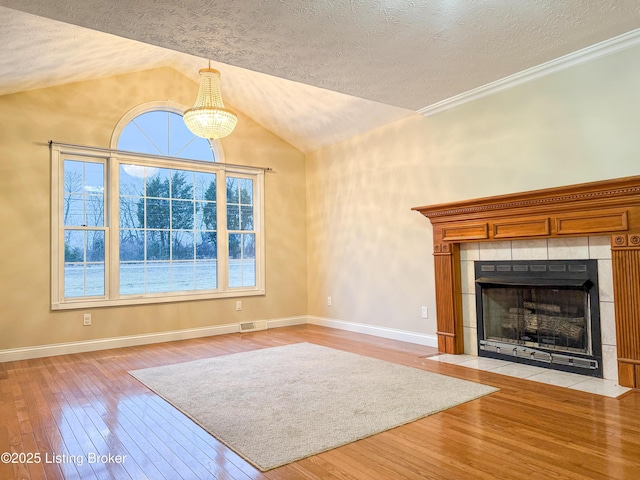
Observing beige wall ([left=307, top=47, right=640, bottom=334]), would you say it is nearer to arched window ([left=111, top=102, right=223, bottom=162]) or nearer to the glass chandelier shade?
arched window ([left=111, top=102, right=223, bottom=162])

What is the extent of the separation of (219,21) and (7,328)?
392 cm

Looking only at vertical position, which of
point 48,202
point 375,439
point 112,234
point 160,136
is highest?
point 160,136

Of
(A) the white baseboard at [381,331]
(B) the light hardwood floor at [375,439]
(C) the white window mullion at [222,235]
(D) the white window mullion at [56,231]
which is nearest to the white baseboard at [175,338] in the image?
(A) the white baseboard at [381,331]

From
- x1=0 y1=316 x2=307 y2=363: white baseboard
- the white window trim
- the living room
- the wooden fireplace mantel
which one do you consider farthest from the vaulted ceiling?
x1=0 y1=316 x2=307 y2=363: white baseboard

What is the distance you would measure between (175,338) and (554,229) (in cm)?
452

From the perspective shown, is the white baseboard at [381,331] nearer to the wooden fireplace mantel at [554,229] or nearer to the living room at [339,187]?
the living room at [339,187]

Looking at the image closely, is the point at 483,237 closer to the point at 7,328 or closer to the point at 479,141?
the point at 479,141

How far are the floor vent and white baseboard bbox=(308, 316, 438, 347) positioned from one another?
2.71 feet

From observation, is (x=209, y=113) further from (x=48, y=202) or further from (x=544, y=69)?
(x=544, y=69)

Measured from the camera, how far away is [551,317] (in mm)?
3711

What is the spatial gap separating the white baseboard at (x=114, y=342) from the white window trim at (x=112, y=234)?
1.37 feet

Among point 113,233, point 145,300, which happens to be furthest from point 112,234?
point 145,300

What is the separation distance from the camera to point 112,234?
5219 mm

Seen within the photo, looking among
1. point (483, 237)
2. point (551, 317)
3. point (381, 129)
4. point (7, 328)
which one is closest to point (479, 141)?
point (483, 237)
